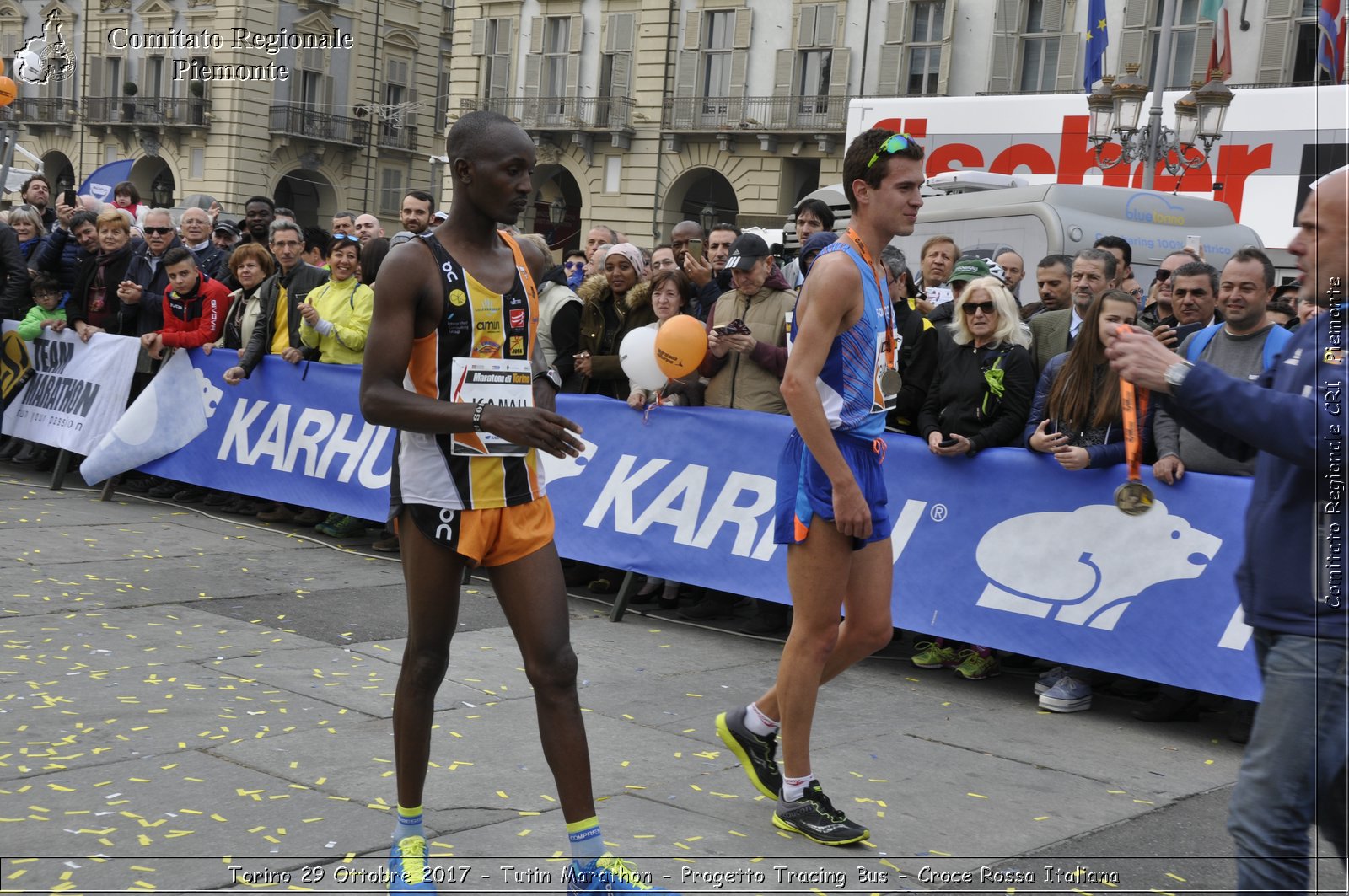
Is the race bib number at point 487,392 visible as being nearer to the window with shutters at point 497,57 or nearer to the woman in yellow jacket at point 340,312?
the woman in yellow jacket at point 340,312

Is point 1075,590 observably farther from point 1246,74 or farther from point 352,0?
point 352,0

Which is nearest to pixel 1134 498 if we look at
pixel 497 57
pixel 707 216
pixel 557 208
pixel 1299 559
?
pixel 1299 559

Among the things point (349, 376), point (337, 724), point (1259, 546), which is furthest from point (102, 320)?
point (1259, 546)

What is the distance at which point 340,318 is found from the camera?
377 inches

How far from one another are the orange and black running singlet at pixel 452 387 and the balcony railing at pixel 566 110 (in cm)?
3702

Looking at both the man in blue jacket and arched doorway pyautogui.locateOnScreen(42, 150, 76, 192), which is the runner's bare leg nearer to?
the man in blue jacket

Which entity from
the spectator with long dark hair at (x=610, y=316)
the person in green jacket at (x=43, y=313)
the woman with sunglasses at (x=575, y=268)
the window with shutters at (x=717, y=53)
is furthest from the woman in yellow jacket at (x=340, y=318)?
the window with shutters at (x=717, y=53)

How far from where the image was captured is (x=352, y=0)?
1983 inches

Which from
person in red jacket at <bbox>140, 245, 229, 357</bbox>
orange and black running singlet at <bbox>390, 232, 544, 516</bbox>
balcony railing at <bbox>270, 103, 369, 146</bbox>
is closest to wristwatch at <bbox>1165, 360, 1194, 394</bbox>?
orange and black running singlet at <bbox>390, 232, 544, 516</bbox>

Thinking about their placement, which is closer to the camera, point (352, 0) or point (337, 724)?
point (337, 724)

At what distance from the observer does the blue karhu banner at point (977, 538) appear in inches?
235

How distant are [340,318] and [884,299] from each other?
5.88 metres

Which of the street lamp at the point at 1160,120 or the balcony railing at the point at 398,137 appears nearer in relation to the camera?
the street lamp at the point at 1160,120

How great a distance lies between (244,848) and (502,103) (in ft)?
133
